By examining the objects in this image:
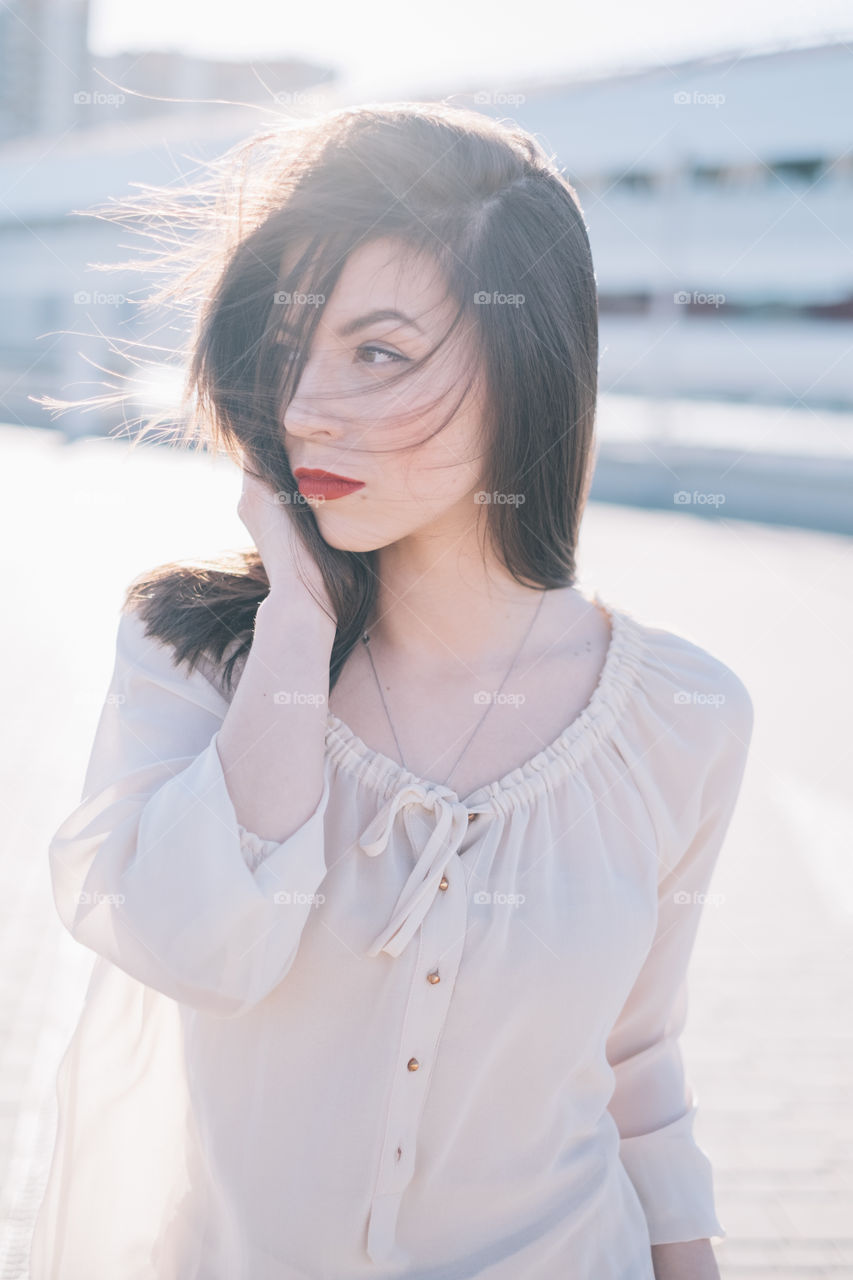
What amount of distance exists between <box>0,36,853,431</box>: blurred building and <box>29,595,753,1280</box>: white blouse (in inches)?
613

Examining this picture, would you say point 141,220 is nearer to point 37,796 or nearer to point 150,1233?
point 150,1233

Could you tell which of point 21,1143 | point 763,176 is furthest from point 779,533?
point 763,176

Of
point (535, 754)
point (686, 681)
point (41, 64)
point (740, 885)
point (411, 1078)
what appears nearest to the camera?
point (411, 1078)

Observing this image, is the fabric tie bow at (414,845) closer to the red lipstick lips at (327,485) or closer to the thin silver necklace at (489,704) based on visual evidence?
the thin silver necklace at (489,704)

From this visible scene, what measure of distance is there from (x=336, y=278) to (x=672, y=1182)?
4.21ft

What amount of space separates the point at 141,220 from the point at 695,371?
27.9 m

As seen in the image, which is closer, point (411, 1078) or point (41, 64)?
point (411, 1078)

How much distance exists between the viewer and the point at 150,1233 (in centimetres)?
150

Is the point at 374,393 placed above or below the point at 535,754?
above

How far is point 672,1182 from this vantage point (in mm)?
1618

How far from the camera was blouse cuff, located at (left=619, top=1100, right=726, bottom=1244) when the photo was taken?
1.60 meters

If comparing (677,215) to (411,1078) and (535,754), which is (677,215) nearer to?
(535,754)

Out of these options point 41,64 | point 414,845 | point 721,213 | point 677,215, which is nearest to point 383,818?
point 414,845

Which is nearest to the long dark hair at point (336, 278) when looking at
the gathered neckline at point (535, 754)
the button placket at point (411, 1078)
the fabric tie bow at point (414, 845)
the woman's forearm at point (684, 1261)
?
the gathered neckline at point (535, 754)
